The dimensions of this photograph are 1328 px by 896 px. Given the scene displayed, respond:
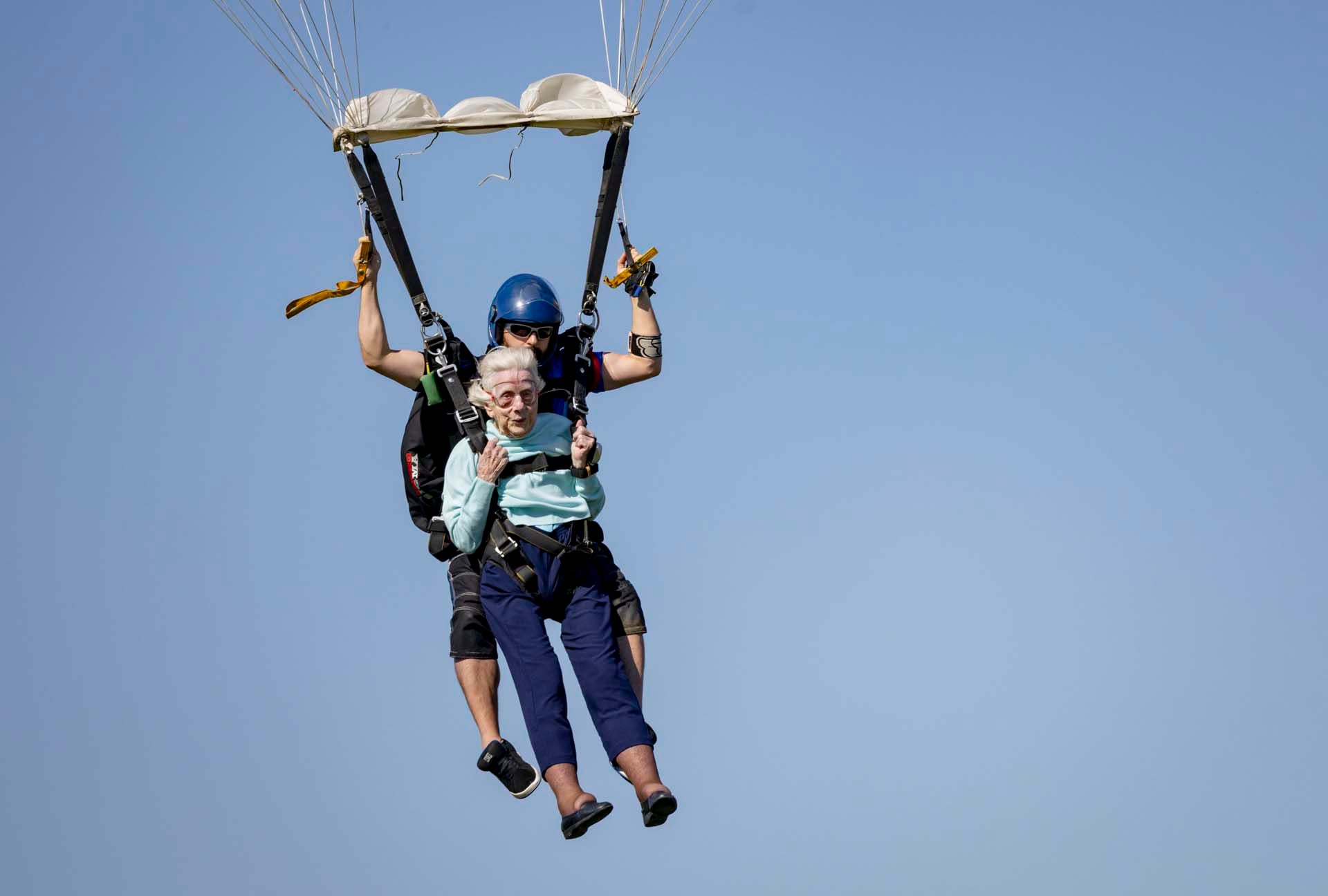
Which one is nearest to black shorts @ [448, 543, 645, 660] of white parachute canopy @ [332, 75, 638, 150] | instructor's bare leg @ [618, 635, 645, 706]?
instructor's bare leg @ [618, 635, 645, 706]

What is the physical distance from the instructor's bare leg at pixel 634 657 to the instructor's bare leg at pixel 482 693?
0.75m

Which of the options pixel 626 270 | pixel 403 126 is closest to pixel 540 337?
pixel 626 270

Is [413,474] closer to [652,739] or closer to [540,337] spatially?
[540,337]

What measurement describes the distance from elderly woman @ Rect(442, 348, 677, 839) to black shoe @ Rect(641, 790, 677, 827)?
35 cm

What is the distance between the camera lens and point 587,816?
31.2 ft

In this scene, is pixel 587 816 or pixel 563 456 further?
pixel 563 456

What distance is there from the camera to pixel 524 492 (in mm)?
10148

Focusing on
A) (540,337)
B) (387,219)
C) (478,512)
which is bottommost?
(478,512)

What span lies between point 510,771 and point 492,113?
3.79 m

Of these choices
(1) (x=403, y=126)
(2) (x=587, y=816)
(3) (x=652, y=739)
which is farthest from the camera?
(1) (x=403, y=126)

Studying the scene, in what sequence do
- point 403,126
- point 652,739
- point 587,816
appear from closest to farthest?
point 587,816, point 652,739, point 403,126

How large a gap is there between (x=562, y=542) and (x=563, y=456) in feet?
1.52

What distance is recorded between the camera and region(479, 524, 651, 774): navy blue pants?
32.7 ft

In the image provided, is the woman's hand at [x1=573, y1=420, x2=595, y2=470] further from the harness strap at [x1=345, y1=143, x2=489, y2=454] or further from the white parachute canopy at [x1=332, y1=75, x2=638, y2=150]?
the white parachute canopy at [x1=332, y1=75, x2=638, y2=150]
